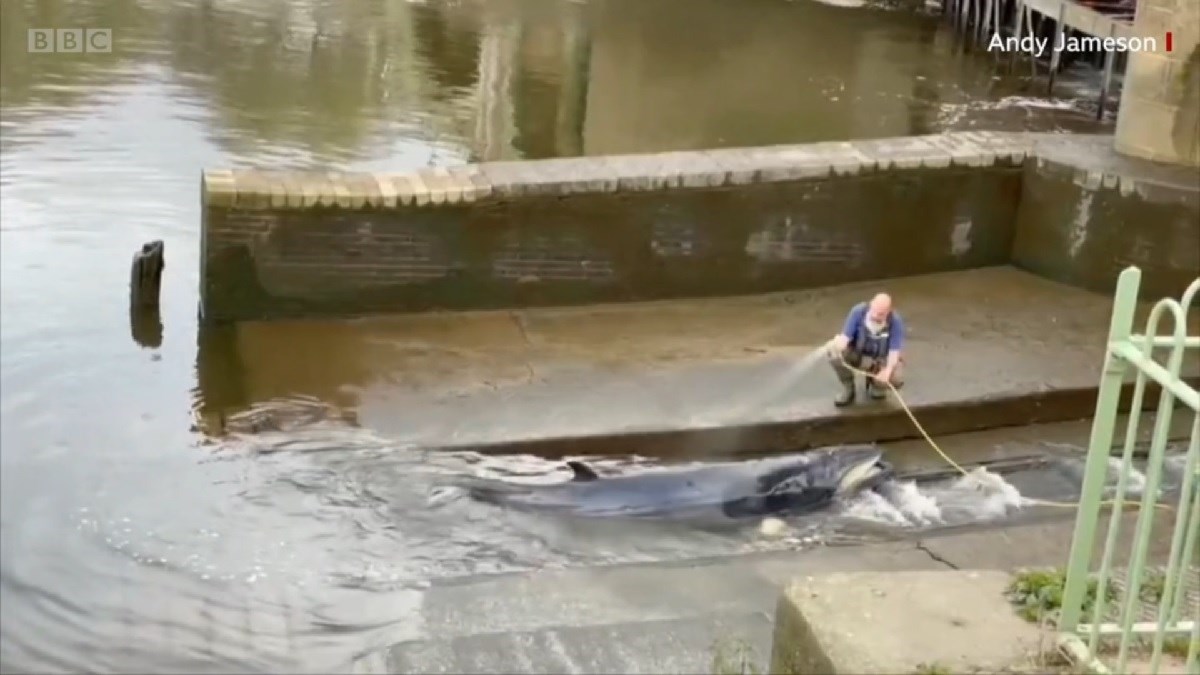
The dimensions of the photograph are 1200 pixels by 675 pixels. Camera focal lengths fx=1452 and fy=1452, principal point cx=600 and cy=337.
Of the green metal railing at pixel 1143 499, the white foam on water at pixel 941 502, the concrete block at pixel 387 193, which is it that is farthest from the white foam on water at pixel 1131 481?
the concrete block at pixel 387 193

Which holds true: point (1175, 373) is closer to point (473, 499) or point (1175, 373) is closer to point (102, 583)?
point (473, 499)

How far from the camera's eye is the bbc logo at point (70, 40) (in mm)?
15433

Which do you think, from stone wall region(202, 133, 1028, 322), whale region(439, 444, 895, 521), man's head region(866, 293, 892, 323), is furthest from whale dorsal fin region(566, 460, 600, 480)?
stone wall region(202, 133, 1028, 322)

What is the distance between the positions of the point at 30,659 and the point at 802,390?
4040 mm

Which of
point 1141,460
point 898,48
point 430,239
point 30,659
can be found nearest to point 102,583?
point 30,659

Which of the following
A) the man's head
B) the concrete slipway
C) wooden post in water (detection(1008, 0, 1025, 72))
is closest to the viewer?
the concrete slipway

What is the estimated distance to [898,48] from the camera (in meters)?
21.5

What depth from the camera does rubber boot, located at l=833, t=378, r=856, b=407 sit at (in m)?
7.49

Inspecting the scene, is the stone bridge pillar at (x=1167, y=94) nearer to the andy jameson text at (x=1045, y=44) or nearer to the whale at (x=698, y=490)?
the whale at (x=698, y=490)

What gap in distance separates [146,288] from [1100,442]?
6.09 metres

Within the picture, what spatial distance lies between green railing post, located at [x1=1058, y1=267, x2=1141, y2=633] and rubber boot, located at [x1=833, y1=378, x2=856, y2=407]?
349cm

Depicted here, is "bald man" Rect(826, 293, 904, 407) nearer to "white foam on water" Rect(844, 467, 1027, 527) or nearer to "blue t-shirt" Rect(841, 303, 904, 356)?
"blue t-shirt" Rect(841, 303, 904, 356)

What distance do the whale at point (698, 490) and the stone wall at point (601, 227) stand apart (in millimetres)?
1923

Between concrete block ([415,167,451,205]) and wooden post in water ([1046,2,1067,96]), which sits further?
wooden post in water ([1046,2,1067,96])
